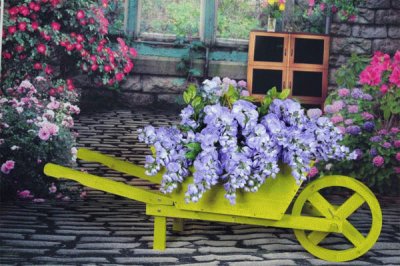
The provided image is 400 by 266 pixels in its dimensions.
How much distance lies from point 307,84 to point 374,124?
1.42m

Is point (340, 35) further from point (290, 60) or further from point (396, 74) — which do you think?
point (396, 74)

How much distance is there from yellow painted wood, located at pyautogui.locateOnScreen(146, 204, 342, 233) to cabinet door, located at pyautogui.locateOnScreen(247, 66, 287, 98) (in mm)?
2947

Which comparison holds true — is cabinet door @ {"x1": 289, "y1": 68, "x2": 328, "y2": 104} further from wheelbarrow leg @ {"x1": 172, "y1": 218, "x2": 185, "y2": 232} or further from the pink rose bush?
wheelbarrow leg @ {"x1": 172, "y1": 218, "x2": 185, "y2": 232}

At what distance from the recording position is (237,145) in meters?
3.15

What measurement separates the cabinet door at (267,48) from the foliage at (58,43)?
1066 mm

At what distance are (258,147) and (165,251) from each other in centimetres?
65

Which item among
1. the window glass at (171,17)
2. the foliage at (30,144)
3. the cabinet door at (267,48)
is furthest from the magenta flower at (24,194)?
the cabinet door at (267,48)

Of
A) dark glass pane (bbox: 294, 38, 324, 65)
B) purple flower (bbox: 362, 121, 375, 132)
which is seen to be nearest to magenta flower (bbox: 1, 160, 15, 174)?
purple flower (bbox: 362, 121, 375, 132)

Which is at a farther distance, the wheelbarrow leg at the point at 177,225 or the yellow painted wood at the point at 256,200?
the wheelbarrow leg at the point at 177,225

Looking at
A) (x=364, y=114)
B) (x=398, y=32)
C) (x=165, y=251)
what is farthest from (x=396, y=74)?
(x=165, y=251)

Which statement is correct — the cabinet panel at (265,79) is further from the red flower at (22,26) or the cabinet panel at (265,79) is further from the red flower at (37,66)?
the red flower at (22,26)

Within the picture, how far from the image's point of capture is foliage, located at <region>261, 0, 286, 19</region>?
615 centimetres

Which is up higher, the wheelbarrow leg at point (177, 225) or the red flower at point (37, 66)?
the red flower at point (37, 66)

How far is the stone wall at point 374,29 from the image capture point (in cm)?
599
